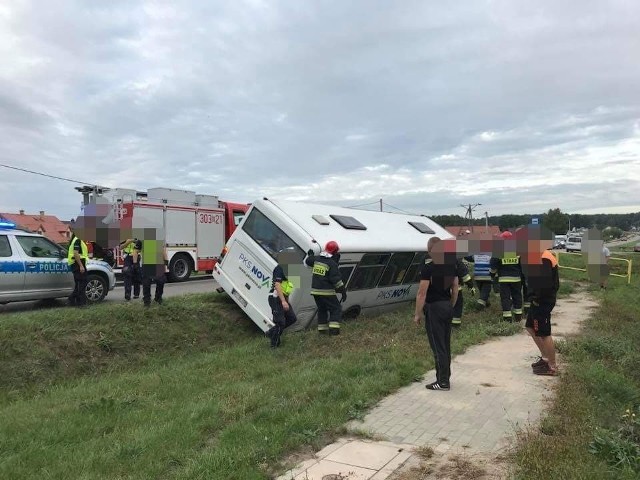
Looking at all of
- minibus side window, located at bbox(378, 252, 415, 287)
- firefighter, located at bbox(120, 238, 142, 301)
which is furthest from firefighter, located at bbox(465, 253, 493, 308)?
firefighter, located at bbox(120, 238, 142, 301)

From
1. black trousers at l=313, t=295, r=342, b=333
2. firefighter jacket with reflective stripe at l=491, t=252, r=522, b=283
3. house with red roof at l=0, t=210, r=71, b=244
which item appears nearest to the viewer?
black trousers at l=313, t=295, r=342, b=333

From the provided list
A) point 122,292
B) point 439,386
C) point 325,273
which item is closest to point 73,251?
point 122,292

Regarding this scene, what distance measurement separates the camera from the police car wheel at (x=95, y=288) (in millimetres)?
10875

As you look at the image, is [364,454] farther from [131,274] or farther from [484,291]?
[484,291]

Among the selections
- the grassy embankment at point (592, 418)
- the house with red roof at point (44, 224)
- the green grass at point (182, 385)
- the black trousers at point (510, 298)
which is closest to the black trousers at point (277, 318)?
the green grass at point (182, 385)

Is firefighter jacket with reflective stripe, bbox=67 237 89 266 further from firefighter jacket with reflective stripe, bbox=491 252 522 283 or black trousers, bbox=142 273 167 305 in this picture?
firefighter jacket with reflective stripe, bbox=491 252 522 283

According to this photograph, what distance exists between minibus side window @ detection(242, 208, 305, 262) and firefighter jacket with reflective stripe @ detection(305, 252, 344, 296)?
16.3 inches

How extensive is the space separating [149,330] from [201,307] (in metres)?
1.37

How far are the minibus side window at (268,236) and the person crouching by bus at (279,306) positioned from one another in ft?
1.63

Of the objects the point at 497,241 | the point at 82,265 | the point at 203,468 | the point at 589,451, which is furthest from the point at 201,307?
the point at 589,451

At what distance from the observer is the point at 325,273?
888cm

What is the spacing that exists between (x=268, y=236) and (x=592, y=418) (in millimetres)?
6229

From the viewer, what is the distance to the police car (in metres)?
9.55

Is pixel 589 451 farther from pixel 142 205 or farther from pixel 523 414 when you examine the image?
pixel 142 205
